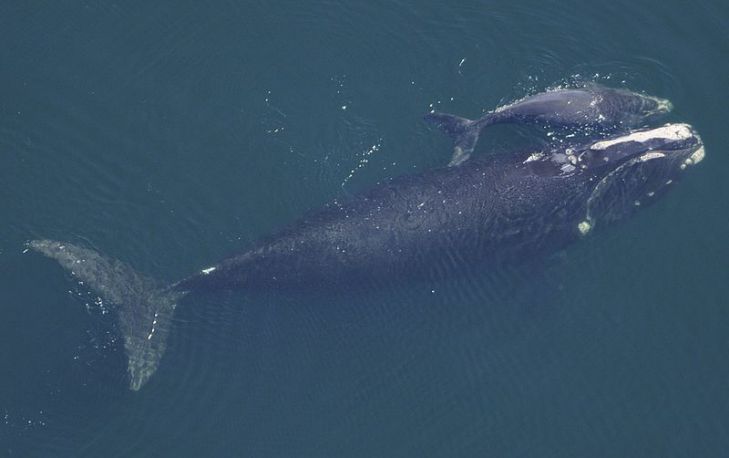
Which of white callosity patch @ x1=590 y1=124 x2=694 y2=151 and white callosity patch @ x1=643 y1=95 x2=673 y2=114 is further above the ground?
white callosity patch @ x1=643 y1=95 x2=673 y2=114

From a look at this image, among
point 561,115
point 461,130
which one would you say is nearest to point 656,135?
point 561,115

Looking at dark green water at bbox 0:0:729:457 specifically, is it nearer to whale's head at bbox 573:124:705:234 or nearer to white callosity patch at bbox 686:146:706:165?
white callosity patch at bbox 686:146:706:165

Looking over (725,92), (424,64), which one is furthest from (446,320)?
(725,92)

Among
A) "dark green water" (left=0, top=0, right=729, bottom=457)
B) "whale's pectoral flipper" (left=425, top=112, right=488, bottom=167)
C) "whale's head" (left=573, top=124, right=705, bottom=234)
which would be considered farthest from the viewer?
"whale's pectoral flipper" (left=425, top=112, right=488, bottom=167)

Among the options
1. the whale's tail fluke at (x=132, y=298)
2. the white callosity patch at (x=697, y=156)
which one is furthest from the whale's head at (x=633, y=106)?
the whale's tail fluke at (x=132, y=298)

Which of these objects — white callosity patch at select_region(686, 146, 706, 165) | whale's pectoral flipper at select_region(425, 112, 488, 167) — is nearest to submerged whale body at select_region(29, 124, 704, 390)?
whale's pectoral flipper at select_region(425, 112, 488, 167)

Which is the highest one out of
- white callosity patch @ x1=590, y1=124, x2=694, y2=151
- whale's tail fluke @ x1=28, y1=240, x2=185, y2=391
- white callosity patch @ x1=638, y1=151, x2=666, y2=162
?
white callosity patch @ x1=590, y1=124, x2=694, y2=151
